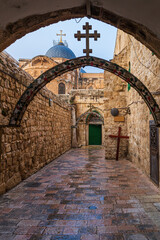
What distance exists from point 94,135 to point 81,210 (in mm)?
13148

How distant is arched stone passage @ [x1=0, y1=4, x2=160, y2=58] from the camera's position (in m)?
2.20

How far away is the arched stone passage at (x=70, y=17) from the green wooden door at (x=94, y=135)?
539 inches

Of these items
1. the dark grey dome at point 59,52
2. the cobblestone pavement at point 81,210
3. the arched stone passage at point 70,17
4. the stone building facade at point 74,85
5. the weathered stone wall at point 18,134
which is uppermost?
the dark grey dome at point 59,52

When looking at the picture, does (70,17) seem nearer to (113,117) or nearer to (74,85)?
(113,117)

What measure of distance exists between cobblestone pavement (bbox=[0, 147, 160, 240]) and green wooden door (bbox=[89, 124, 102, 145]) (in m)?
11.0

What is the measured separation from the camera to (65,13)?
234 centimetres

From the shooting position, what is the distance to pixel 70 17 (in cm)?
246

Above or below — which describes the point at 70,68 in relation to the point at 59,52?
below

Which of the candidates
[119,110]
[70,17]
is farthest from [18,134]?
[119,110]

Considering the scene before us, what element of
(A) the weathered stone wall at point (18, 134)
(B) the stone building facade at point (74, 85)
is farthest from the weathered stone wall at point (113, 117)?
(B) the stone building facade at point (74, 85)

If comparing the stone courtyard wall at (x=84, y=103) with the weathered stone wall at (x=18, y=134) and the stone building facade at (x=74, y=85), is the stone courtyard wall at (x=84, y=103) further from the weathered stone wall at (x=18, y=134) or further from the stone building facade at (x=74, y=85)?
the weathered stone wall at (x=18, y=134)

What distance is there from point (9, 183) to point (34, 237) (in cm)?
212

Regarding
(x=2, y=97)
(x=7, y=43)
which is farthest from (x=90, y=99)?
(x=7, y=43)

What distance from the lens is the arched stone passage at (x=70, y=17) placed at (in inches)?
86.4
